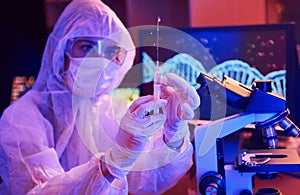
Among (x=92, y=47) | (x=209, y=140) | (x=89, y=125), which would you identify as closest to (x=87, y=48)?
(x=92, y=47)

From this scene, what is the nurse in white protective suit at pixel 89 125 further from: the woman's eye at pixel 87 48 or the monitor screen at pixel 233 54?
the monitor screen at pixel 233 54

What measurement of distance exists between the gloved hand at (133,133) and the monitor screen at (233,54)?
1.46 ft

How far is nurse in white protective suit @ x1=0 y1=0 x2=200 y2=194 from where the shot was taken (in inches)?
43.7

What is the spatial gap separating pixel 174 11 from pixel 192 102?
1251mm

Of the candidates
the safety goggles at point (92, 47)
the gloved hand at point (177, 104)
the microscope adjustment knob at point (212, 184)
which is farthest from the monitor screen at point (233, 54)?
the microscope adjustment knob at point (212, 184)

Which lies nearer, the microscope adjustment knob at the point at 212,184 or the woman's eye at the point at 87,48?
the microscope adjustment knob at the point at 212,184

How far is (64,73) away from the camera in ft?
5.09

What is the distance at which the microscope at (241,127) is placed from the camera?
1056mm

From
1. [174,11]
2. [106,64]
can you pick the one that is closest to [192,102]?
[106,64]

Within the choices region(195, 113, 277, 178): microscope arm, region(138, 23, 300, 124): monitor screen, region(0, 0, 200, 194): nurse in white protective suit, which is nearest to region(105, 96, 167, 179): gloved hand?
region(0, 0, 200, 194): nurse in white protective suit

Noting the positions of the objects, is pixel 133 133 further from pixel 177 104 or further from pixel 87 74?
pixel 87 74

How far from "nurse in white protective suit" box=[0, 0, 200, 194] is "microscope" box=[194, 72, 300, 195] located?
0.26 feet

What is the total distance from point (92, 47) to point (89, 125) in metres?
0.29

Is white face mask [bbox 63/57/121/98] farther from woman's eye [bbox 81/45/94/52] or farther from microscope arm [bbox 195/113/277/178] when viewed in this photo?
microscope arm [bbox 195/113/277/178]
